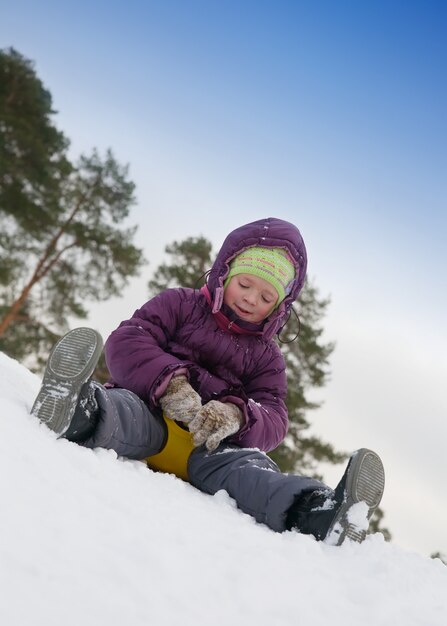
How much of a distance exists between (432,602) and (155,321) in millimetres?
2035

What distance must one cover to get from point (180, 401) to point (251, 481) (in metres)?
0.52

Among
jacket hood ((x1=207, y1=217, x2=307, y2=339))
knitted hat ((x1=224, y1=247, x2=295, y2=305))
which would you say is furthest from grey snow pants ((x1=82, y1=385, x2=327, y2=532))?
knitted hat ((x1=224, y1=247, x2=295, y2=305))

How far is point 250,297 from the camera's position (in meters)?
3.25

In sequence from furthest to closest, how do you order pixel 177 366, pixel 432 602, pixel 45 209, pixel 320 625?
pixel 45 209
pixel 177 366
pixel 432 602
pixel 320 625

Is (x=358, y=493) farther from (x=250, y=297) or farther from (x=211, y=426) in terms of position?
(x=250, y=297)

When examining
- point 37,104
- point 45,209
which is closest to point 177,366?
point 45,209

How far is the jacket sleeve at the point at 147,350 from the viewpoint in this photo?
9.16 ft

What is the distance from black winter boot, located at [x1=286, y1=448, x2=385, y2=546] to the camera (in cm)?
201

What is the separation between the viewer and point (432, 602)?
1584mm

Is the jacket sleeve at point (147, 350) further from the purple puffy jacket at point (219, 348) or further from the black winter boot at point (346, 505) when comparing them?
the black winter boot at point (346, 505)

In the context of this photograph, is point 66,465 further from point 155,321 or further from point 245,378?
point 245,378

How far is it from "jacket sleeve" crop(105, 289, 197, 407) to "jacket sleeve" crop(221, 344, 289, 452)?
1.16 feet

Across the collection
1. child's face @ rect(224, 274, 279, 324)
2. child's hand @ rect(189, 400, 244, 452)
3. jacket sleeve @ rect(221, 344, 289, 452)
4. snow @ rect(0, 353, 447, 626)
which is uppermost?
child's face @ rect(224, 274, 279, 324)

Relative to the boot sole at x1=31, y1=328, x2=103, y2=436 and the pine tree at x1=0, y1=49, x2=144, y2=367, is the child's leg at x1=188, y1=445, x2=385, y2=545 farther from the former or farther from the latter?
the pine tree at x1=0, y1=49, x2=144, y2=367
